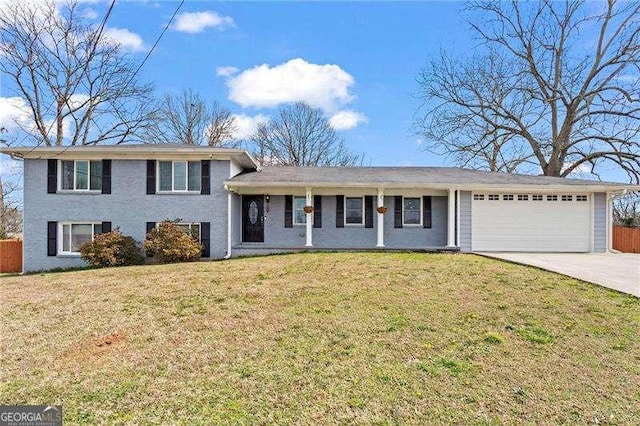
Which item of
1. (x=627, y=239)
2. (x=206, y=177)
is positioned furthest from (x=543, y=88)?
(x=206, y=177)

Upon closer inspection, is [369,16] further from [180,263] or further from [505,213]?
[180,263]

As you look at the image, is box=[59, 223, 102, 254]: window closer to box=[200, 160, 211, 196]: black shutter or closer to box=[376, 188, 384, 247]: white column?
box=[200, 160, 211, 196]: black shutter

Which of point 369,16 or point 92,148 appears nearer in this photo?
point 369,16

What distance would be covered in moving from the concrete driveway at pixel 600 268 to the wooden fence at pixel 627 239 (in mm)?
4373

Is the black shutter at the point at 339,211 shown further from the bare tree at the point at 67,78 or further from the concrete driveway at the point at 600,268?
the bare tree at the point at 67,78

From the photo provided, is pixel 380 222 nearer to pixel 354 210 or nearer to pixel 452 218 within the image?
pixel 354 210

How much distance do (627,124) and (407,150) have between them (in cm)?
1258

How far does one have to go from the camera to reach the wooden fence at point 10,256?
14477mm

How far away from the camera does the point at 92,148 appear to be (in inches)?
507

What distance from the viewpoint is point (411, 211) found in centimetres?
1457

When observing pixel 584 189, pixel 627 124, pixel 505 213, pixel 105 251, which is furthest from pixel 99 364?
pixel 627 124
